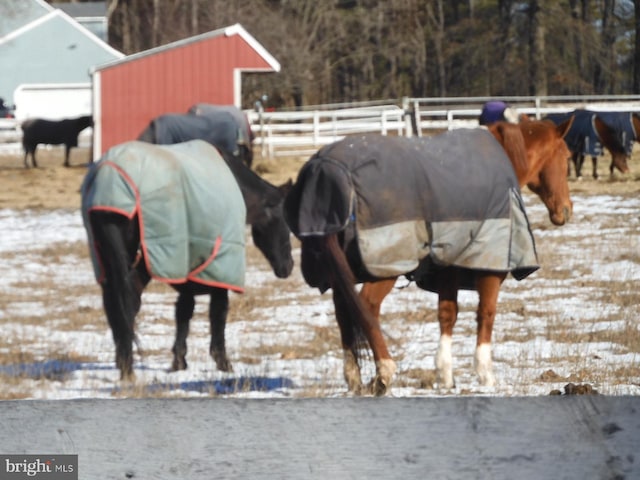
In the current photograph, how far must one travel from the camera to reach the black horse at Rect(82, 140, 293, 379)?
19.7ft

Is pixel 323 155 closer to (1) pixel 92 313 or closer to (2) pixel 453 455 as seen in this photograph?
(2) pixel 453 455

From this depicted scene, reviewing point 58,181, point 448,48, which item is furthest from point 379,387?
point 58,181

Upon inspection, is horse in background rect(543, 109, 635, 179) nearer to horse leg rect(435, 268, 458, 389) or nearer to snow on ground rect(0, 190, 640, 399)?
snow on ground rect(0, 190, 640, 399)

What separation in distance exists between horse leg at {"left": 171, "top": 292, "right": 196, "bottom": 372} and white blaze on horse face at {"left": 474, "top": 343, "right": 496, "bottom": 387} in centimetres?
177

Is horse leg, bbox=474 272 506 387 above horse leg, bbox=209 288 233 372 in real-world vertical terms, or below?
above

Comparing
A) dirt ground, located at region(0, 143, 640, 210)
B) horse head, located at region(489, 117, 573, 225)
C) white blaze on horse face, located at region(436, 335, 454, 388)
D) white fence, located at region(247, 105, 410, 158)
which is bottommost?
dirt ground, located at region(0, 143, 640, 210)

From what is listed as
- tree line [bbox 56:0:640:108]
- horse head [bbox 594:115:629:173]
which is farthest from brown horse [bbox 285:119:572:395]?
horse head [bbox 594:115:629:173]

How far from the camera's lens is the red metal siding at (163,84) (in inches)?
907

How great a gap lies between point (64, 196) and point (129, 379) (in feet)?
42.9

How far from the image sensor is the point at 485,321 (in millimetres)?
5457

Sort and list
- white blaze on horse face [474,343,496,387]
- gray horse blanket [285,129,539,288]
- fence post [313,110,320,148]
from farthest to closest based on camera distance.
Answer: fence post [313,110,320,148], white blaze on horse face [474,343,496,387], gray horse blanket [285,129,539,288]

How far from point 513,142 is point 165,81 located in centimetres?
1814

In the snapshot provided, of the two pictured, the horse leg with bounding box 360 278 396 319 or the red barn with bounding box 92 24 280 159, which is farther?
the red barn with bounding box 92 24 280 159

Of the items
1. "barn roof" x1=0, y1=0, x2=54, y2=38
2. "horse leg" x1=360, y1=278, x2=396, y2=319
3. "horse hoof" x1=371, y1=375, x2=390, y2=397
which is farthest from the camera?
"barn roof" x1=0, y1=0, x2=54, y2=38
